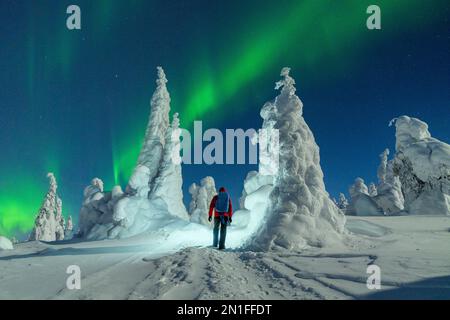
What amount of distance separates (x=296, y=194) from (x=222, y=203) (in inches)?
110

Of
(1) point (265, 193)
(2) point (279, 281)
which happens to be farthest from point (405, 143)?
(2) point (279, 281)

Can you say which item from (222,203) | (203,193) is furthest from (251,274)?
(203,193)

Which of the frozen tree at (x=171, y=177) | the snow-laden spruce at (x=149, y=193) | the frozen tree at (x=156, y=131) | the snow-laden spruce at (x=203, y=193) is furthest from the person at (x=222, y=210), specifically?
the snow-laden spruce at (x=203, y=193)

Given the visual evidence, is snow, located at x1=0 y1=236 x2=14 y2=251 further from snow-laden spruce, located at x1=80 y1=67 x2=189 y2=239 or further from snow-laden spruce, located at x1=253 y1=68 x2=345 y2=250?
snow-laden spruce, located at x1=253 y1=68 x2=345 y2=250

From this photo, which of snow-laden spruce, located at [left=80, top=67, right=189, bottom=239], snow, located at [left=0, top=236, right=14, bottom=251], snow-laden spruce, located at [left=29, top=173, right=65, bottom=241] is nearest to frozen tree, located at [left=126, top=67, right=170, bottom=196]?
snow-laden spruce, located at [left=80, top=67, right=189, bottom=239]

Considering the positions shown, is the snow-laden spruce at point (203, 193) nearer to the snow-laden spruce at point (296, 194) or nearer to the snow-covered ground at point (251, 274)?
the snow-laden spruce at point (296, 194)

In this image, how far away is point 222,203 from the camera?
10312 mm

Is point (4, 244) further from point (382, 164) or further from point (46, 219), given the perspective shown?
point (382, 164)

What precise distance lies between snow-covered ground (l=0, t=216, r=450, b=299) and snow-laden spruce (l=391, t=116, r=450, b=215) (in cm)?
1840

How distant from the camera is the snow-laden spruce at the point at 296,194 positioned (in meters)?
8.91

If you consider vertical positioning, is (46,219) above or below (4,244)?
below

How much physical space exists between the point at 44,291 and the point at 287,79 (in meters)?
12.0
